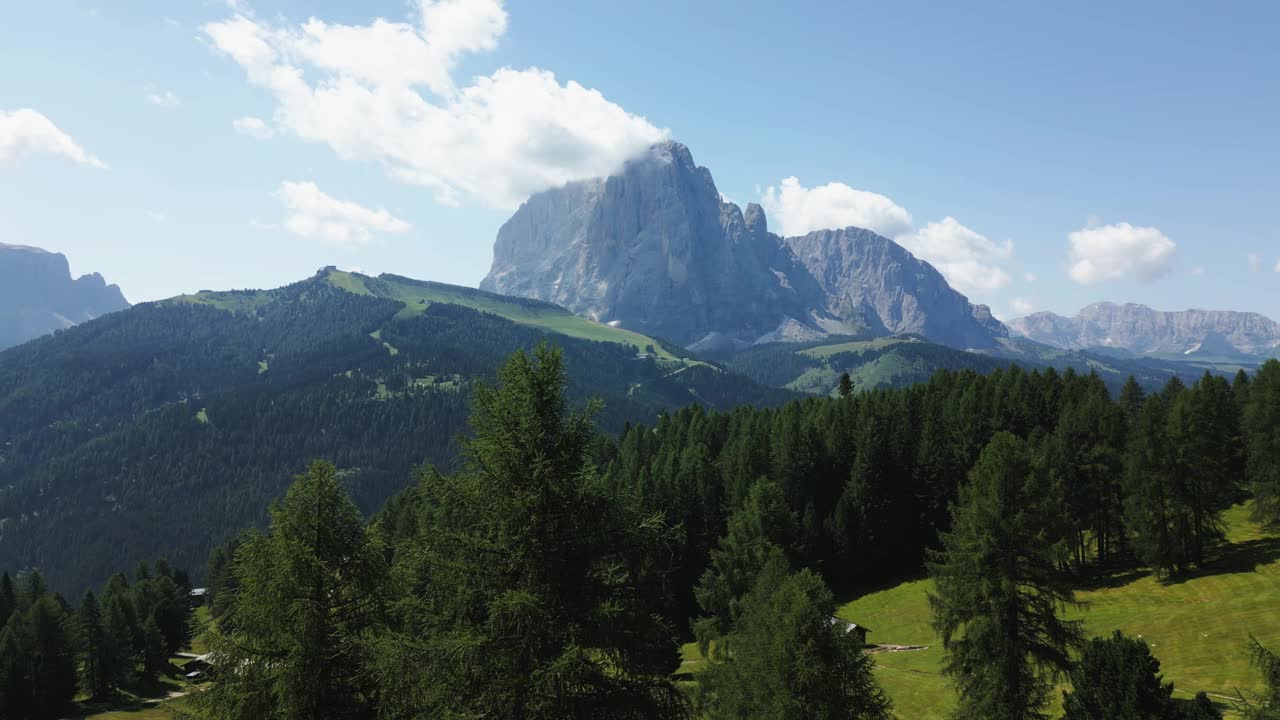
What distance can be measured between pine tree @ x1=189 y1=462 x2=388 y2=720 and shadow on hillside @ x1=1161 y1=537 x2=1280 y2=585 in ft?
195

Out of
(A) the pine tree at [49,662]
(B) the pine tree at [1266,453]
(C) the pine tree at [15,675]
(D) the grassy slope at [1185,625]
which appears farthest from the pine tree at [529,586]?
(A) the pine tree at [49,662]

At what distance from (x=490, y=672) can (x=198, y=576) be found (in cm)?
23309

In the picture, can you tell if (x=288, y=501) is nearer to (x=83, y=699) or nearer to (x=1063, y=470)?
(x=1063, y=470)

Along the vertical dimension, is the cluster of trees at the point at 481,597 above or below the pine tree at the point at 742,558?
above

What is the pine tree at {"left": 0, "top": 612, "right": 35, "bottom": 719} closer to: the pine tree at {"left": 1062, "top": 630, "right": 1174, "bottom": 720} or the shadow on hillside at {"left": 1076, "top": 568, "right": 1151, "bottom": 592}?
the pine tree at {"left": 1062, "top": 630, "right": 1174, "bottom": 720}

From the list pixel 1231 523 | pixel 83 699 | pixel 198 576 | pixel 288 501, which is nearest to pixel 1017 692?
pixel 288 501

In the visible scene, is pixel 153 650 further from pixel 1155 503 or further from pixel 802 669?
pixel 1155 503

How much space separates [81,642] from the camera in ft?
249

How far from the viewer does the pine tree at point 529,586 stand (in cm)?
1220

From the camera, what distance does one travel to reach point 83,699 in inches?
3063

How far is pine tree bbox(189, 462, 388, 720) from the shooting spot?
49.8 ft

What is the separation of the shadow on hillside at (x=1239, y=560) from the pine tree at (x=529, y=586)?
→ 56.3 metres

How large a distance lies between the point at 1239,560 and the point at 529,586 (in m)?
62.4

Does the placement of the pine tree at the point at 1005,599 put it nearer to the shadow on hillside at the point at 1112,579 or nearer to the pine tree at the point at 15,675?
the shadow on hillside at the point at 1112,579
